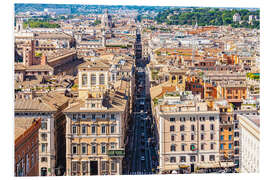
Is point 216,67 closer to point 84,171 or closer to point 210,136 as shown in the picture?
point 210,136

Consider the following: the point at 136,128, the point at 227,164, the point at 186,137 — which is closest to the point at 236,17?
the point at 136,128

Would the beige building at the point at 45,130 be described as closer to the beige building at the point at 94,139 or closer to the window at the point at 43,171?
the window at the point at 43,171

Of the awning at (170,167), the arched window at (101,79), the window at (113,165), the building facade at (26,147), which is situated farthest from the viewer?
the arched window at (101,79)

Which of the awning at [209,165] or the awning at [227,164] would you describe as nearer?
the awning at [209,165]

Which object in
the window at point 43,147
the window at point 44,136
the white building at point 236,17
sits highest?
the white building at point 236,17

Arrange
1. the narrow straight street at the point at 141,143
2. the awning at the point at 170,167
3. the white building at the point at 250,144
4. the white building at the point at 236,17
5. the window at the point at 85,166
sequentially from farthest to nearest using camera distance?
the white building at the point at 236,17, the narrow straight street at the point at 141,143, the awning at the point at 170,167, the window at the point at 85,166, the white building at the point at 250,144

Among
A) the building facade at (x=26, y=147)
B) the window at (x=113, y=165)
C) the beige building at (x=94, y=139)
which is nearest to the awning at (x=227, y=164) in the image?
the beige building at (x=94, y=139)

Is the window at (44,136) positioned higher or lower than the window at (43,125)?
lower

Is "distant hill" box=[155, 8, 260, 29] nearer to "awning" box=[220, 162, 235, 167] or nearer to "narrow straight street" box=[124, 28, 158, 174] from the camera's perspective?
"narrow straight street" box=[124, 28, 158, 174]

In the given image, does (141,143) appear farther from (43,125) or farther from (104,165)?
(43,125)
